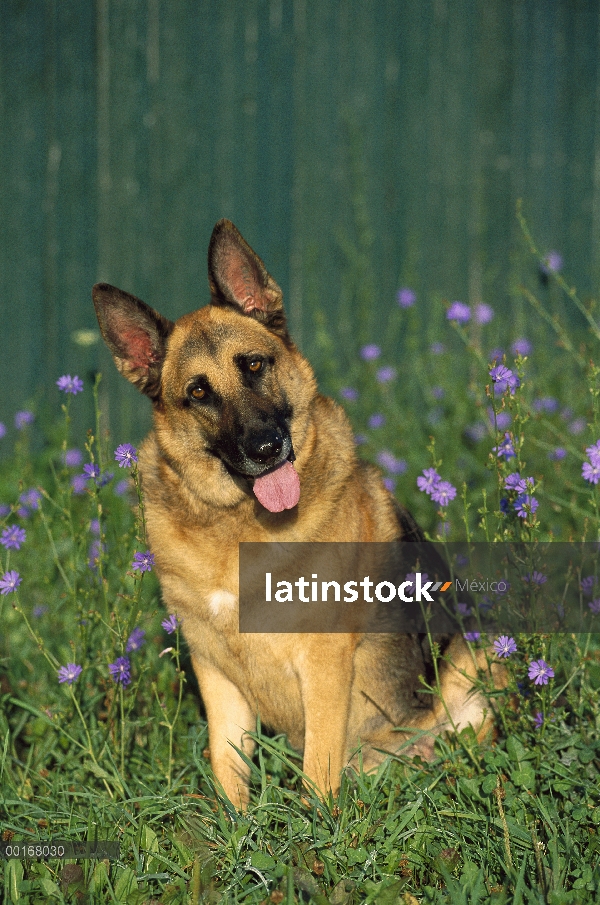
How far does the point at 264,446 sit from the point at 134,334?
652 millimetres

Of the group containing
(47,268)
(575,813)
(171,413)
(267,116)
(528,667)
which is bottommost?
(575,813)

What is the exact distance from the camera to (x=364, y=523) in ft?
10.2

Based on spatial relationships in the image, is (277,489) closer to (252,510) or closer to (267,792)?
(252,510)

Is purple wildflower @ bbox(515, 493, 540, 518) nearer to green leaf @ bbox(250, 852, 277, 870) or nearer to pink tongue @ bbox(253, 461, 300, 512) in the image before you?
pink tongue @ bbox(253, 461, 300, 512)

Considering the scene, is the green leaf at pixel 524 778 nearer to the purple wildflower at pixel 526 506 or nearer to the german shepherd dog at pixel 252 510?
the german shepherd dog at pixel 252 510

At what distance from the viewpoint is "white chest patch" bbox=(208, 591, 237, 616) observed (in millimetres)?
2896

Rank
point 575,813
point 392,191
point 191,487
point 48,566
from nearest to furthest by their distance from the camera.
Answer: point 575,813 → point 191,487 → point 48,566 → point 392,191

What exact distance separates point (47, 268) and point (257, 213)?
1.43m

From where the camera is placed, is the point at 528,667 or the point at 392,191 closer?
the point at 528,667

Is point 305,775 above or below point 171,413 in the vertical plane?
below

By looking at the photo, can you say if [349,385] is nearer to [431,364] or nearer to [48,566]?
[431,364]

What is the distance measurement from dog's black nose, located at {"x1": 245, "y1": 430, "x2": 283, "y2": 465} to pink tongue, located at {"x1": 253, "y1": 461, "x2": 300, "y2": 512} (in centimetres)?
8

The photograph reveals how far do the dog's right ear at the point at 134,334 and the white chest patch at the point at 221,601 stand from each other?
2.45 feet

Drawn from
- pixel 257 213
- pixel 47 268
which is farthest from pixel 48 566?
pixel 257 213
